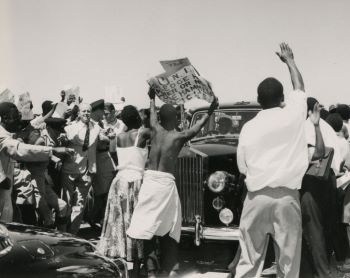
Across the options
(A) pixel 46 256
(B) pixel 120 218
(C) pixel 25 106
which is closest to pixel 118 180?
(B) pixel 120 218

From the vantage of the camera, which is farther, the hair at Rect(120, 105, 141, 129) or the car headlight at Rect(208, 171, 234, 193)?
the hair at Rect(120, 105, 141, 129)

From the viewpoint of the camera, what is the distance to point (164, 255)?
6.29 m

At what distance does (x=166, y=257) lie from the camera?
6281mm

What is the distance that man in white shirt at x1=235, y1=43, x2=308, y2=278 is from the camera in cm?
466

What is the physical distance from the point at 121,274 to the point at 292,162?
1554mm

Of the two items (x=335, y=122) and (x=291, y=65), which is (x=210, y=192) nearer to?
(x=335, y=122)

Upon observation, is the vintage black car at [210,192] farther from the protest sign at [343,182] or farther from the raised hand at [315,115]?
the raised hand at [315,115]

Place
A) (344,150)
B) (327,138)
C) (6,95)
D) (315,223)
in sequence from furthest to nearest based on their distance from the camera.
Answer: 1. (6,95)
2. (344,150)
3. (327,138)
4. (315,223)

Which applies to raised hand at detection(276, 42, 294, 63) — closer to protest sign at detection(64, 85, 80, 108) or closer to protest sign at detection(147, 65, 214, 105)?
protest sign at detection(147, 65, 214, 105)

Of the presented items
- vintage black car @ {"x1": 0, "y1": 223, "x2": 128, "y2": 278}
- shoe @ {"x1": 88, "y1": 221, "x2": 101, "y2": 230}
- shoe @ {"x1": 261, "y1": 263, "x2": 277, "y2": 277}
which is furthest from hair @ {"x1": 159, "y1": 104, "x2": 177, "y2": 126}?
shoe @ {"x1": 88, "y1": 221, "x2": 101, "y2": 230}

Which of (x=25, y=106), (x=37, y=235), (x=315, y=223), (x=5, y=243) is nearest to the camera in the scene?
(x=5, y=243)

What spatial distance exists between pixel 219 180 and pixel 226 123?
156cm

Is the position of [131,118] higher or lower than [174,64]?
lower

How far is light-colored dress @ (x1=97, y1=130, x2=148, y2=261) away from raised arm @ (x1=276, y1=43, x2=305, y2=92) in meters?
2.29
